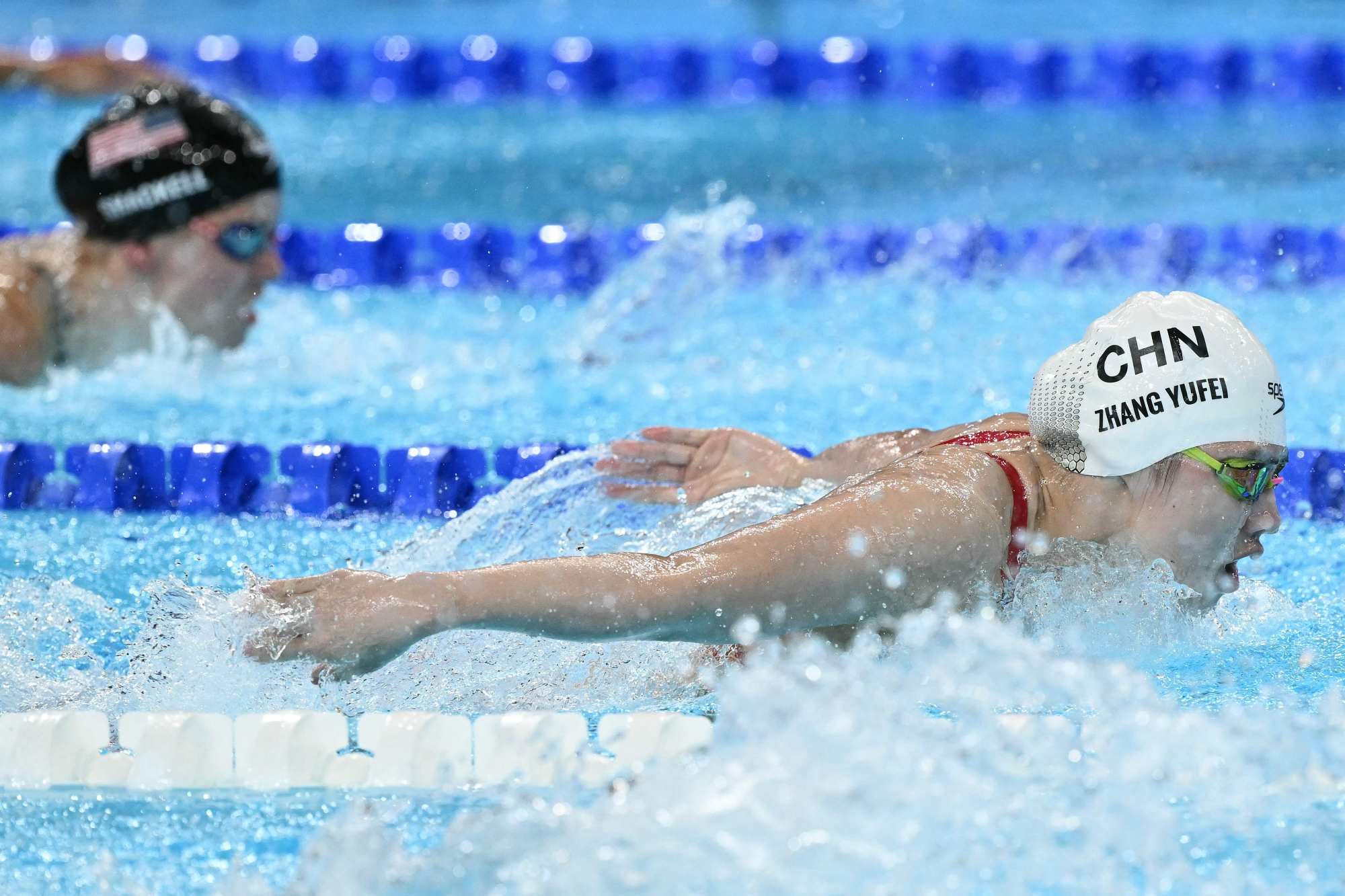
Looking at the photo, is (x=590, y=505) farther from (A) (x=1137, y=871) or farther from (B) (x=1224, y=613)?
(A) (x=1137, y=871)

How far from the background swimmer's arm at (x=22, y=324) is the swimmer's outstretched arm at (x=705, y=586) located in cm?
181

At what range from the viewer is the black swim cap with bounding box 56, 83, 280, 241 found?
11.3 feet

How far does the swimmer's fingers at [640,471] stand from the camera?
2.61 meters

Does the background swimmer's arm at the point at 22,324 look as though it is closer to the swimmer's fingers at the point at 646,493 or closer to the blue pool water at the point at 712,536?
the blue pool water at the point at 712,536

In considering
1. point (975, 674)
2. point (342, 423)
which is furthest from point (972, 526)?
point (342, 423)

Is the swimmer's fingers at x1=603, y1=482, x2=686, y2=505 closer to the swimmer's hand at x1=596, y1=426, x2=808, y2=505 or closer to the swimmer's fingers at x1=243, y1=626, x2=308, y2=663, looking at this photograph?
the swimmer's hand at x1=596, y1=426, x2=808, y2=505

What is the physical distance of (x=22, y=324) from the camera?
330 centimetres

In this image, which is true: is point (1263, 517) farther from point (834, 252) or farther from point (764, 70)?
point (764, 70)

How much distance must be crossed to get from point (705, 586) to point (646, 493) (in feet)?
2.60

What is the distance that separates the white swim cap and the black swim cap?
6.61 feet

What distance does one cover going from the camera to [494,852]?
64.8 inches

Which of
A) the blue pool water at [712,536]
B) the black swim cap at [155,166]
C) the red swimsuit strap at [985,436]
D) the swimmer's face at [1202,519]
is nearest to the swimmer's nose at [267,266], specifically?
the black swim cap at [155,166]

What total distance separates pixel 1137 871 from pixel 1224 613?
755 millimetres

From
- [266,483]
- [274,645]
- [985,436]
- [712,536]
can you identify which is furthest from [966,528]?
[266,483]
